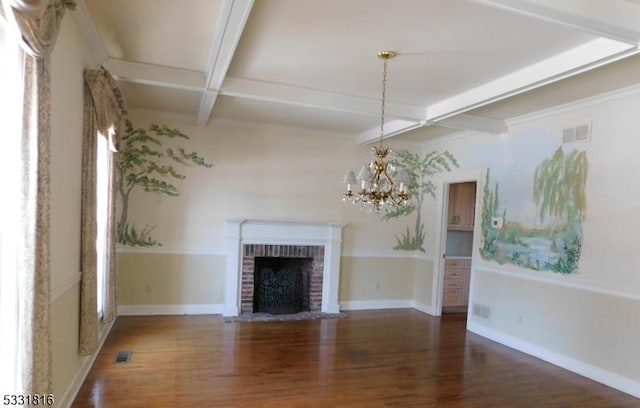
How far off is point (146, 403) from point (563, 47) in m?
4.17

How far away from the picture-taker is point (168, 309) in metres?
5.67

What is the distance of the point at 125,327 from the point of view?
495cm

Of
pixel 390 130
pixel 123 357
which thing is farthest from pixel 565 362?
pixel 123 357

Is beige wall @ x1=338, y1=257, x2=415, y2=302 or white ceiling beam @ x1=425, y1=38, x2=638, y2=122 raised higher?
white ceiling beam @ x1=425, y1=38, x2=638, y2=122

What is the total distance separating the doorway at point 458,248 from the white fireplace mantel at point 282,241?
6.14ft

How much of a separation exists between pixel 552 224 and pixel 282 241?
11.6ft

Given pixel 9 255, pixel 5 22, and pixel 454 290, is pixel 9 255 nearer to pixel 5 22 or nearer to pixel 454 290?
pixel 5 22

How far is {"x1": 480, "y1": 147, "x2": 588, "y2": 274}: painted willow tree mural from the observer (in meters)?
4.27

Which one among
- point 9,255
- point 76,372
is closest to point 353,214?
point 76,372

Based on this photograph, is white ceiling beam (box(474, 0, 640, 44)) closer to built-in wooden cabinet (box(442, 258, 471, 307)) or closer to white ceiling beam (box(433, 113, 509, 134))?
white ceiling beam (box(433, 113, 509, 134))

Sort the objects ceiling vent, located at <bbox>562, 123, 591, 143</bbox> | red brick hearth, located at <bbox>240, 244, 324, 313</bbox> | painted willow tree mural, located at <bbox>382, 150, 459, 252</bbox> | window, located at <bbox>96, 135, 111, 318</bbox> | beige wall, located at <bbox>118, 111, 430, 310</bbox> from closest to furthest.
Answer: window, located at <bbox>96, 135, 111, 318</bbox> < ceiling vent, located at <bbox>562, 123, 591, 143</bbox> < beige wall, located at <bbox>118, 111, 430, 310</bbox> < red brick hearth, located at <bbox>240, 244, 324, 313</bbox> < painted willow tree mural, located at <bbox>382, 150, 459, 252</bbox>

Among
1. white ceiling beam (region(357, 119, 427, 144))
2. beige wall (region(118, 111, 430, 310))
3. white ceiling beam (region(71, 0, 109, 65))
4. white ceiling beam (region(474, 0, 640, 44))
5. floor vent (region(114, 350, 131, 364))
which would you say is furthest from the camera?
beige wall (region(118, 111, 430, 310))

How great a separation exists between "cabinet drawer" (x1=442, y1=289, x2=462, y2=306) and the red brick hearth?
2.18 metres

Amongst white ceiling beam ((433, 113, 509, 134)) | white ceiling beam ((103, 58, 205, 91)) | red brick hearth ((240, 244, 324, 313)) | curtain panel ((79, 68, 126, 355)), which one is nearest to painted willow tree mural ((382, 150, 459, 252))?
red brick hearth ((240, 244, 324, 313))
